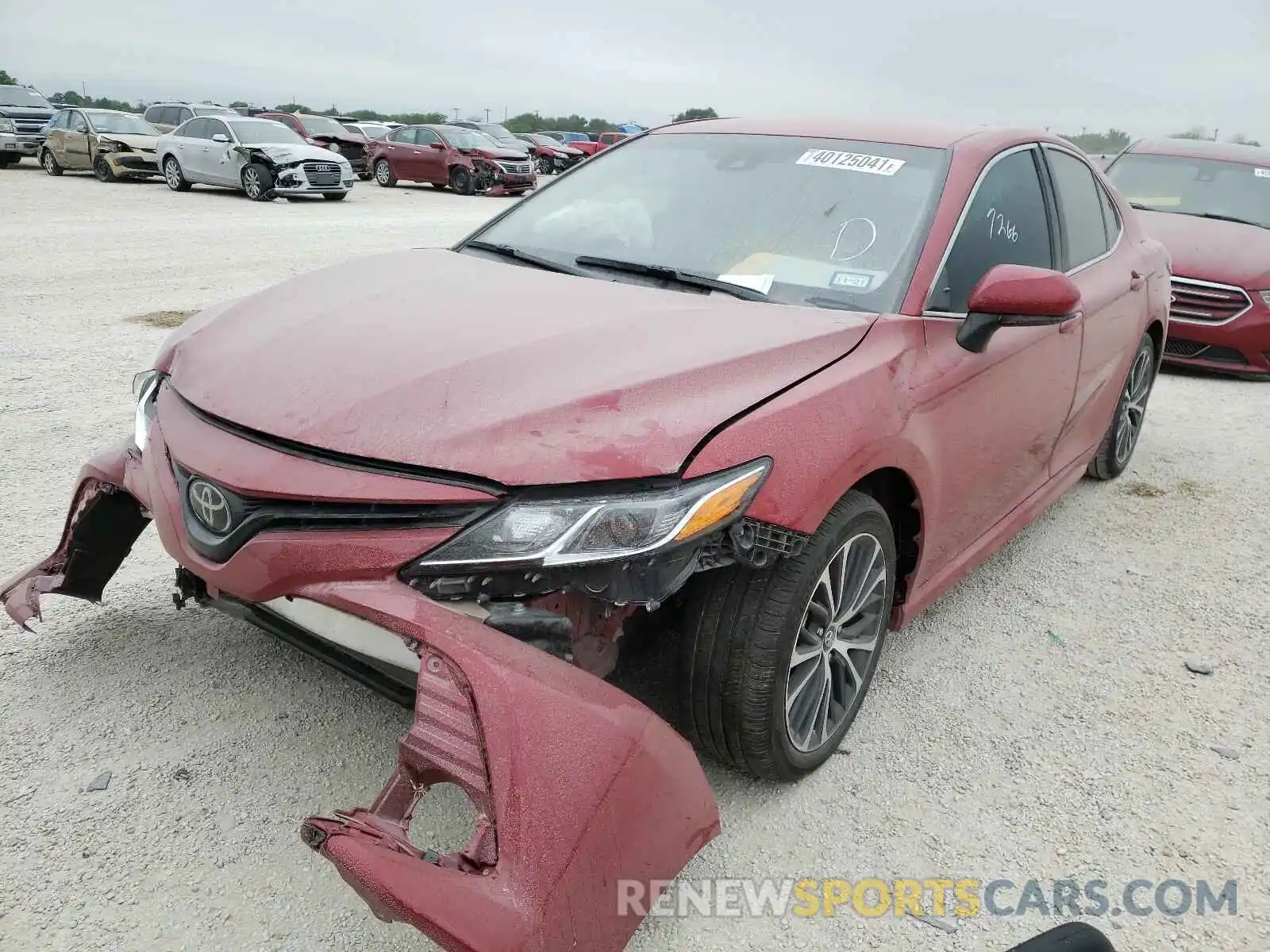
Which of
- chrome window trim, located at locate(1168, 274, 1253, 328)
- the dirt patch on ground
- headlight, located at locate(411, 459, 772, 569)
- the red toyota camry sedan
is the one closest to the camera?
the red toyota camry sedan

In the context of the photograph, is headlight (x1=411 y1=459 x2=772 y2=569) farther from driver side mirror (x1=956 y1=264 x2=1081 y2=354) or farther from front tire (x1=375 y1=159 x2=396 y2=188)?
front tire (x1=375 y1=159 x2=396 y2=188)

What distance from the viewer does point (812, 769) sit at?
2492 millimetres

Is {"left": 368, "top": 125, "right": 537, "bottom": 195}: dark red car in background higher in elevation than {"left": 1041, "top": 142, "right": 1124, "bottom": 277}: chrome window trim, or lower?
lower

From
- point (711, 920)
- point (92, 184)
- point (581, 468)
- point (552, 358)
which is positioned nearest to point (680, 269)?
point (552, 358)

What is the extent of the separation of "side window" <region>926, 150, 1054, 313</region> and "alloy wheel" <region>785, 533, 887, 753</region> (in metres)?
0.77

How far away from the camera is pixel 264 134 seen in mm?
18109

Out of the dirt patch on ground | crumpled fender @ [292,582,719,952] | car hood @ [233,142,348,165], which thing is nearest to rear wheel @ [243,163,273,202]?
car hood @ [233,142,348,165]

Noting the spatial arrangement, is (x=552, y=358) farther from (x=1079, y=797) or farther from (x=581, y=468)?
(x=1079, y=797)

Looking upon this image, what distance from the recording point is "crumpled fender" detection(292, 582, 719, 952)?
156 centimetres

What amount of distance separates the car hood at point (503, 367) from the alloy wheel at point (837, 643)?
513mm

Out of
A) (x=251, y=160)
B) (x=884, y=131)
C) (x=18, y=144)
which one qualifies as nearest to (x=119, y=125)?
(x=18, y=144)

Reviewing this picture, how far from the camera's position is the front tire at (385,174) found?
77.3ft

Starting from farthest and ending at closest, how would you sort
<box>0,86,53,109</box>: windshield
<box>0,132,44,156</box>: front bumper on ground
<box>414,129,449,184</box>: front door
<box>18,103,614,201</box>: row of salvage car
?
<box>414,129,449,184</box>: front door < <box>0,86,53,109</box>: windshield < <box>0,132,44,156</box>: front bumper on ground < <box>18,103,614,201</box>: row of salvage car

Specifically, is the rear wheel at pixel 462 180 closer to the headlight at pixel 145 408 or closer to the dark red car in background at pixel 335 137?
the dark red car in background at pixel 335 137
